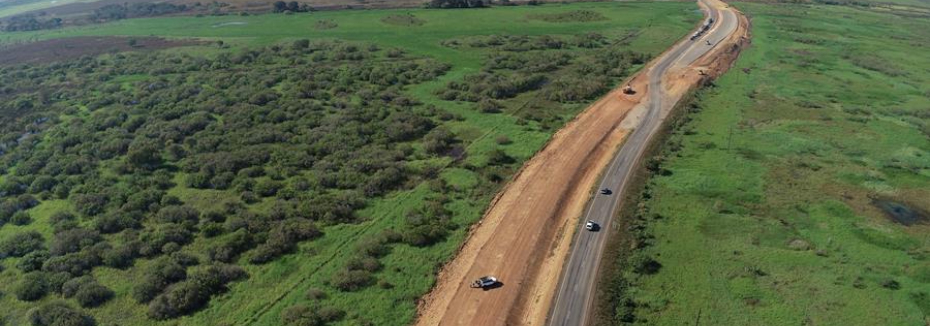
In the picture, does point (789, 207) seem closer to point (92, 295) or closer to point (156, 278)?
point (156, 278)

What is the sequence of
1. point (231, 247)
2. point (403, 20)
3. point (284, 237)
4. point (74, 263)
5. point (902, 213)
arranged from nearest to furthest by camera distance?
point (74, 263), point (231, 247), point (284, 237), point (902, 213), point (403, 20)

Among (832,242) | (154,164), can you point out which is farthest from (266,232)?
(832,242)

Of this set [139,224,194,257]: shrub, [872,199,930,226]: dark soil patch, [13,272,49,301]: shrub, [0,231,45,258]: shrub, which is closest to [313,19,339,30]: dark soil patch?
[0,231,45,258]: shrub

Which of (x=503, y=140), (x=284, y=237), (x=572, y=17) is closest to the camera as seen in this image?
(x=284, y=237)

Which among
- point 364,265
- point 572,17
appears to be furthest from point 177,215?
point 572,17

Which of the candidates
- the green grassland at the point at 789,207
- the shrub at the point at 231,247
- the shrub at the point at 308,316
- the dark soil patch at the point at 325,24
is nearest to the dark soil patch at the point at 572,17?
the green grassland at the point at 789,207
